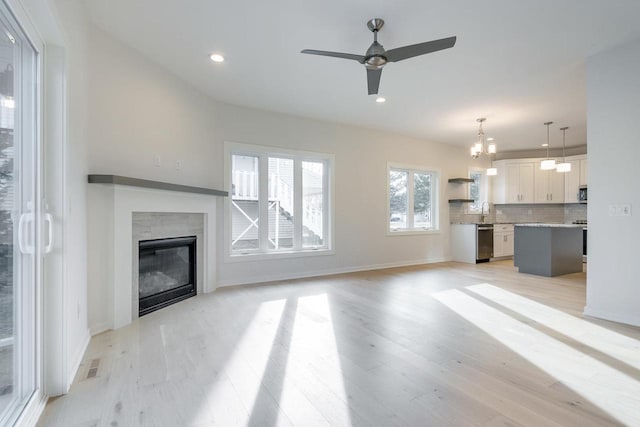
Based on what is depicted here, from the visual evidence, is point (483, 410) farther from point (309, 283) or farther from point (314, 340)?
point (309, 283)

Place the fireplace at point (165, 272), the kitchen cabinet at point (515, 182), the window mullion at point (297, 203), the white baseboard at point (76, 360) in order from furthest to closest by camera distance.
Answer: the kitchen cabinet at point (515, 182)
the window mullion at point (297, 203)
the fireplace at point (165, 272)
the white baseboard at point (76, 360)

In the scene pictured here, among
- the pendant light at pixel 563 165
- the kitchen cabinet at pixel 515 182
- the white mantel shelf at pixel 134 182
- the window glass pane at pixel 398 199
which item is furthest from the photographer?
the kitchen cabinet at pixel 515 182

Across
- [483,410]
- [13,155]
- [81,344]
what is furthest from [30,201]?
[483,410]

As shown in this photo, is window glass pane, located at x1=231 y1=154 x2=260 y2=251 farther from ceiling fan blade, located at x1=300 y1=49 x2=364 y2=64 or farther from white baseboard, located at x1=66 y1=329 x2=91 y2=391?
ceiling fan blade, located at x1=300 y1=49 x2=364 y2=64

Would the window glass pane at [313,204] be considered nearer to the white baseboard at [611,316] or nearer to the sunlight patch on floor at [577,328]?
the sunlight patch on floor at [577,328]

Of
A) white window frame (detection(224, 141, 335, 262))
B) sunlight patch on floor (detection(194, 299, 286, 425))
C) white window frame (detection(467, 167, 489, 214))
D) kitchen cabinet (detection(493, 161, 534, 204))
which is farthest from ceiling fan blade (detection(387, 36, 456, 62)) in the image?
kitchen cabinet (detection(493, 161, 534, 204))

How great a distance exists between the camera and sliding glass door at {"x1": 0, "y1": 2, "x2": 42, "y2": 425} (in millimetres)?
1484

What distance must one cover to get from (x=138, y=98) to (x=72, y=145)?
131cm

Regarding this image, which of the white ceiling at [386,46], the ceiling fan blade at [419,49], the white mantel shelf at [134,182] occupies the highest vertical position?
the white ceiling at [386,46]

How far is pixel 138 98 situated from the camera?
321 centimetres

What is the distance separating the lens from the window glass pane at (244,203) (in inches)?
187

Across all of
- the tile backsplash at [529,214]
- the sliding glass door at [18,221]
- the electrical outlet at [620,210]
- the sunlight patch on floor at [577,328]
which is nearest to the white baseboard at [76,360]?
the sliding glass door at [18,221]

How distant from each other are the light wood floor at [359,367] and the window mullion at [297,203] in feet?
5.22

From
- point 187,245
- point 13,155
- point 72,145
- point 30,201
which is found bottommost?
point 187,245
